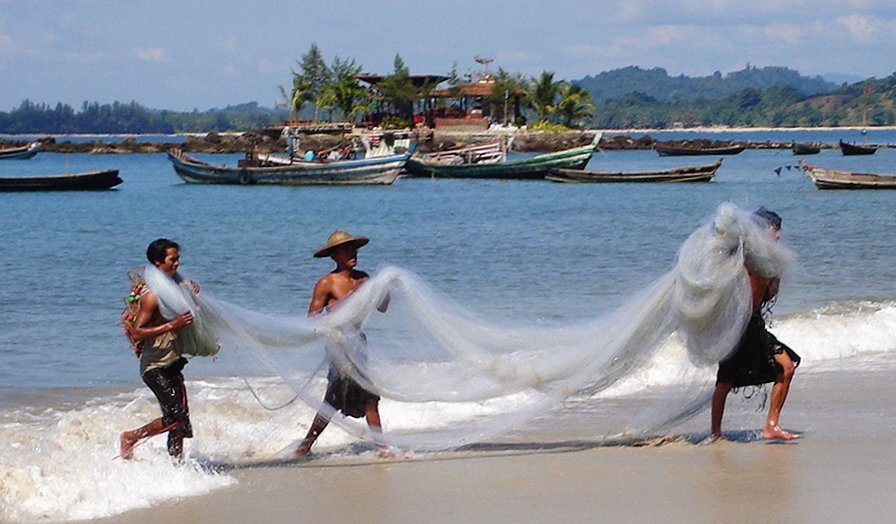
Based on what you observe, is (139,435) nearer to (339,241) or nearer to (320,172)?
(339,241)

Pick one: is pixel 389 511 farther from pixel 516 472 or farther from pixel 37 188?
pixel 37 188

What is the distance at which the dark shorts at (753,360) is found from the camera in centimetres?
678

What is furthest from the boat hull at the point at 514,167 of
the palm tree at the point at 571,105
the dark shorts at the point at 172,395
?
the dark shorts at the point at 172,395

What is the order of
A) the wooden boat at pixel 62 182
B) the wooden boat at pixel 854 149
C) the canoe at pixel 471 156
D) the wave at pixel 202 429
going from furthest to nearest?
the wooden boat at pixel 854 149
the canoe at pixel 471 156
the wooden boat at pixel 62 182
the wave at pixel 202 429

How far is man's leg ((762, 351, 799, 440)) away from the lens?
22.5ft

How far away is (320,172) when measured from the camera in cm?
4950

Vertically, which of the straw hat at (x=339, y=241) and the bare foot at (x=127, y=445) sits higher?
the straw hat at (x=339, y=241)

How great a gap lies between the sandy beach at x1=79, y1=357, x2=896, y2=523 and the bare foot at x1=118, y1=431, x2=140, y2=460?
1.66 feet

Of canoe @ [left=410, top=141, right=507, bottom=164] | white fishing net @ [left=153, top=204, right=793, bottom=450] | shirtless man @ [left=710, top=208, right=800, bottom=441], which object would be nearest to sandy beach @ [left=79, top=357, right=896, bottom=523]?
shirtless man @ [left=710, top=208, right=800, bottom=441]

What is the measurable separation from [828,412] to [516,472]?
235 cm

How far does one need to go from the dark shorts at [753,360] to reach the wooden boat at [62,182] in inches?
1728

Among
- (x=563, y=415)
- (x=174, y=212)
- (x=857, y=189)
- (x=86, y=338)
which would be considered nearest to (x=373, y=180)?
(x=174, y=212)

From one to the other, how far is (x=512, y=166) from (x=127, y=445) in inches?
1850

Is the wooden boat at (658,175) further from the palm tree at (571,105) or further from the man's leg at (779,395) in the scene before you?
the man's leg at (779,395)
